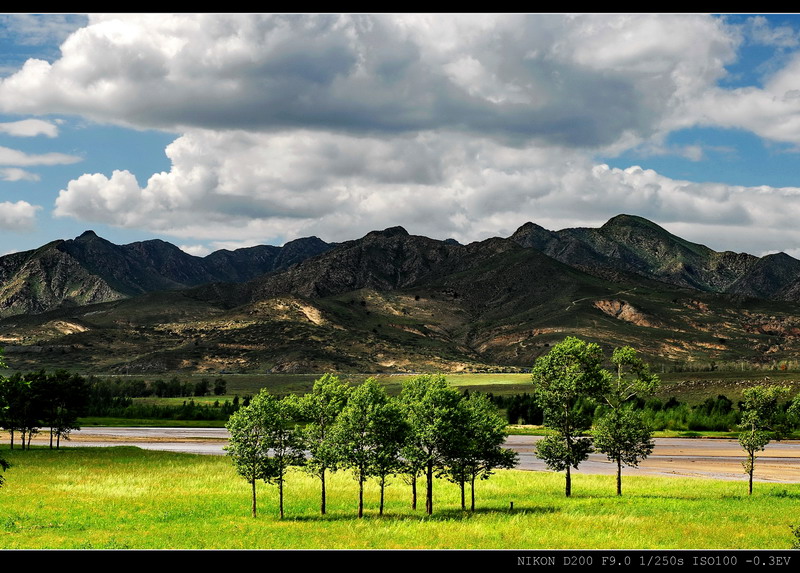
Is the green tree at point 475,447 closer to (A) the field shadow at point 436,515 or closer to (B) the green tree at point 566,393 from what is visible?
(A) the field shadow at point 436,515

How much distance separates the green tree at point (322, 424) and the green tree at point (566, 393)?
1885 centimetres

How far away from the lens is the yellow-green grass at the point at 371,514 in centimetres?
4075

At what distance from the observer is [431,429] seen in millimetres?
52312

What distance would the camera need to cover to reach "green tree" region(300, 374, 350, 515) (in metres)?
52.6

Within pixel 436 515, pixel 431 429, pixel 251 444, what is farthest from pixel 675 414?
pixel 251 444

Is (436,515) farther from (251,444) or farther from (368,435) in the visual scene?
(251,444)

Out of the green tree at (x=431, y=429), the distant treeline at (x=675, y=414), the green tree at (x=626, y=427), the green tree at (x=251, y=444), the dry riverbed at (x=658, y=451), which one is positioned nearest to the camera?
the green tree at (x=251, y=444)

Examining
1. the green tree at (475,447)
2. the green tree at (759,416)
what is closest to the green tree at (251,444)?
the green tree at (475,447)

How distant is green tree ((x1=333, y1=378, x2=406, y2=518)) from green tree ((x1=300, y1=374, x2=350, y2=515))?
0.89m

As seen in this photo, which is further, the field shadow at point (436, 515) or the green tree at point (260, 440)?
the green tree at point (260, 440)

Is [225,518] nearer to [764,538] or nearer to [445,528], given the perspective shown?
[445,528]

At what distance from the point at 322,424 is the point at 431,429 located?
28.7 ft

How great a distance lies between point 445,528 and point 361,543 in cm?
689

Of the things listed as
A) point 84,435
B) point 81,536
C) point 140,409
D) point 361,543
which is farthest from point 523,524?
point 140,409
